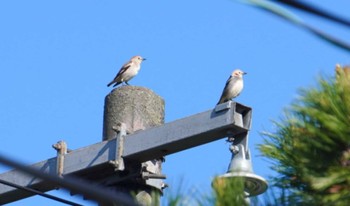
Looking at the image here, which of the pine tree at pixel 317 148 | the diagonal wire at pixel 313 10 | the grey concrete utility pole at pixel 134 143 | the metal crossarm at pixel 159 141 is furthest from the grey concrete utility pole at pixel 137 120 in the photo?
the diagonal wire at pixel 313 10

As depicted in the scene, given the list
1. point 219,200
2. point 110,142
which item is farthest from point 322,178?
point 110,142

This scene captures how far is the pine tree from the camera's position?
10.5ft

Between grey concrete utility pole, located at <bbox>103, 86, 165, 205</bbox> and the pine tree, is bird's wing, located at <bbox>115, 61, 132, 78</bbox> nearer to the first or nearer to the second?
grey concrete utility pole, located at <bbox>103, 86, 165, 205</bbox>

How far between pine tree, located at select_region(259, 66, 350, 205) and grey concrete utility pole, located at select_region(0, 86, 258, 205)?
2.24 metres

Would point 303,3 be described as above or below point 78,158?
below

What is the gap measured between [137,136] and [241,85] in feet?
18.9

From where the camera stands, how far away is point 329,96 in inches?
137

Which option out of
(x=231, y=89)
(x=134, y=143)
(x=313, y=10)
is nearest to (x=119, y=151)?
(x=134, y=143)

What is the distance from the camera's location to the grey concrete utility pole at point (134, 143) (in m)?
6.00

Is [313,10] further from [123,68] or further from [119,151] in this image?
[123,68]

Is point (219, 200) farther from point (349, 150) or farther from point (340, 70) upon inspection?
point (340, 70)

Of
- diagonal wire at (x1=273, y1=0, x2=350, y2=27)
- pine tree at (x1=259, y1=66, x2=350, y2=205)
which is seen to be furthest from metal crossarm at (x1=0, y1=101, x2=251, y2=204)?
diagonal wire at (x1=273, y1=0, x2=350, y2=27)

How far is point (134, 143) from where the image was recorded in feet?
20.2

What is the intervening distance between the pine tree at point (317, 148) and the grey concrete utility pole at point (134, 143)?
224 cm
